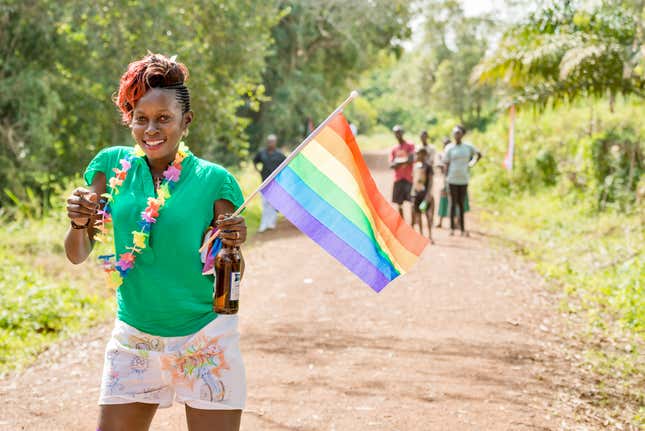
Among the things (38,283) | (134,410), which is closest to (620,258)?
(38,283)

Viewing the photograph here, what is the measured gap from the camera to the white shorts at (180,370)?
9.62ft

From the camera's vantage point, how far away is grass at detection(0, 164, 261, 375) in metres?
7.50

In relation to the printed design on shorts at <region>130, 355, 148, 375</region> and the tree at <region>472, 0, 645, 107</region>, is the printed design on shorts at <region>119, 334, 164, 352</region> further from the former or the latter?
the tree at <region>472, 0, 645, 107</region>

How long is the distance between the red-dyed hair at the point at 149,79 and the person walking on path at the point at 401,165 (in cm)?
994

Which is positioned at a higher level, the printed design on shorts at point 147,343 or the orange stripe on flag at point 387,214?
the orange stripe on flag at point 387,214

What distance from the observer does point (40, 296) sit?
862 centimetres

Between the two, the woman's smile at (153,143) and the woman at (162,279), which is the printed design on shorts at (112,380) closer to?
the woman at (162,279)

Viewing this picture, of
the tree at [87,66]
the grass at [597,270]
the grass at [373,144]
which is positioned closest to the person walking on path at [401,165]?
the grass at [597,270]

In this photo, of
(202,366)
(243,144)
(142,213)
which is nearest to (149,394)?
(202,366)

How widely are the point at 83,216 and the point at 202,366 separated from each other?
2.38 feet

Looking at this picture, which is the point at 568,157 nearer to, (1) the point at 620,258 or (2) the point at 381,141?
(1) the point at 620,258

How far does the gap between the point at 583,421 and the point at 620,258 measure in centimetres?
596

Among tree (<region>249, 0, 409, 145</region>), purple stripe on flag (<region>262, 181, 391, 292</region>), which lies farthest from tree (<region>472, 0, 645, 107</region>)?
tree (<region>249, 0, 409, 145</region>)

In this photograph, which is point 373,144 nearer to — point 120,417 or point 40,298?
point 40,298
